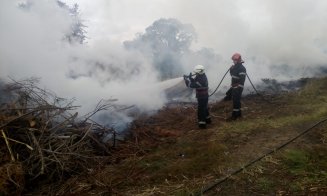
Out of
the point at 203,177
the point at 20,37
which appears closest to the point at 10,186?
the point at 203,177

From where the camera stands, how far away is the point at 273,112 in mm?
10180

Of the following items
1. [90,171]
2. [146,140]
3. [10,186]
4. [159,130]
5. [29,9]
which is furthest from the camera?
[29,9]

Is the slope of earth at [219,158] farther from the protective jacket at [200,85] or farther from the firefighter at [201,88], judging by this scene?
the protective jacket at [200,85]

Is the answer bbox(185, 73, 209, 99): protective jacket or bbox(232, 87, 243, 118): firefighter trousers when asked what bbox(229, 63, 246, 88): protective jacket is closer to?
bbox(232, 87, 243, 118): firefighter trousers

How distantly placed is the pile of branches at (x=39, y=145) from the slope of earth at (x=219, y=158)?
1.17ft

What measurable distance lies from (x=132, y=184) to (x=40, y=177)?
1652 mm

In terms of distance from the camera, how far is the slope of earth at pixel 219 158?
5367mm

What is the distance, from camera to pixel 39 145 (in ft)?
20.8

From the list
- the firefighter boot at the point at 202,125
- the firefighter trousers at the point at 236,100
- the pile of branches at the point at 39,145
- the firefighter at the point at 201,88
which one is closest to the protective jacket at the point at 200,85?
the firefighter at the point at 201,88

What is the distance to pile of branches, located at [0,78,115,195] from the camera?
596cm

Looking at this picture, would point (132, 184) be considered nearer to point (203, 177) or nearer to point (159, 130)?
point (203, 177)

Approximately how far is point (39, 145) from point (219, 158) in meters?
3.14

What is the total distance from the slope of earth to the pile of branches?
1.17ft

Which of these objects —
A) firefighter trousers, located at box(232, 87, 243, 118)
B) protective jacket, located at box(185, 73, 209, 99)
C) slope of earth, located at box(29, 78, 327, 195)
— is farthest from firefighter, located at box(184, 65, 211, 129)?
firefighter trousers, located at box(232, 87, 243, 118)
